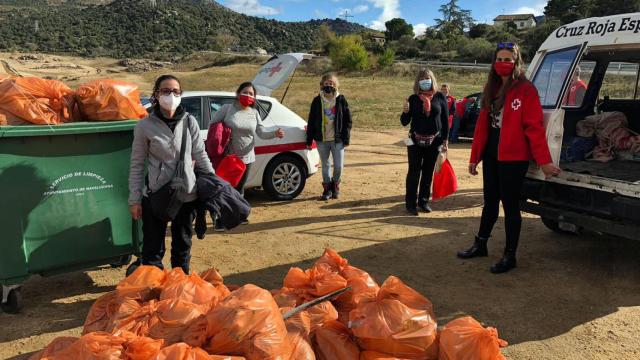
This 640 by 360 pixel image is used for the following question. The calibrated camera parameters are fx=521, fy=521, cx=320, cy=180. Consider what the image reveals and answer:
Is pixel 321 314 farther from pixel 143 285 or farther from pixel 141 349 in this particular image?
pixel 143 285

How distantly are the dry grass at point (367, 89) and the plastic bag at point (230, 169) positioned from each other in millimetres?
12630

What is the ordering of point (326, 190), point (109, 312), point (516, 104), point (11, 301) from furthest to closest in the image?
point (326, 190), point (516, 104), point (11, 301), point (109, 312)

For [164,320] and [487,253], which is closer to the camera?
[164,320]

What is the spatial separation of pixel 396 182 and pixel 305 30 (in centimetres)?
10811

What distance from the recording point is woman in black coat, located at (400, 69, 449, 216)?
650 centimetres

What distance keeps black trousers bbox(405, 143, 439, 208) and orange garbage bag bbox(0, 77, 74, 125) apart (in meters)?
4.15

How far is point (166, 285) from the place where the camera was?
3.20 m

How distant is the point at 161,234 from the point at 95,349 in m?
1.68

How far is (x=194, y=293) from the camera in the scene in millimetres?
3008

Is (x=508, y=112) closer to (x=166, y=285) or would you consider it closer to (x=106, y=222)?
(x=166, y=285)

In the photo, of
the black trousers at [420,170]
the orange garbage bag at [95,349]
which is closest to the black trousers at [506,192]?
the black trousers at [420,170]

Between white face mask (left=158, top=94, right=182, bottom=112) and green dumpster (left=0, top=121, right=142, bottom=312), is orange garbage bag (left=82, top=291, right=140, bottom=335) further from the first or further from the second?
white face mask (left=158, top=94, right=182, bottom=112)

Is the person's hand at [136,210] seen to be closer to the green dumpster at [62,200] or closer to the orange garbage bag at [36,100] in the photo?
the green dumpster at [62,200]

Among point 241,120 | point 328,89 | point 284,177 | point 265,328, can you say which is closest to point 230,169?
point 241,120
